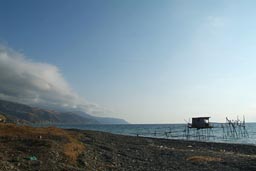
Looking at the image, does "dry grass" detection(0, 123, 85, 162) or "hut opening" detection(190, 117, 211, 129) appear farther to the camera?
"hut opening" detection(190, 117, 211, 129)

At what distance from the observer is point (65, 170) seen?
1816 centimetres

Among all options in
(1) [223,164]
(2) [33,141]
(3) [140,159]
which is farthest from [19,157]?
(1) [223,164]

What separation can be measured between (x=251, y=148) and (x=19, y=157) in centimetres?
4379

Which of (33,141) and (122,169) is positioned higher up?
(33,141)

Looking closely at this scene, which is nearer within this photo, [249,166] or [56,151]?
[56,151]

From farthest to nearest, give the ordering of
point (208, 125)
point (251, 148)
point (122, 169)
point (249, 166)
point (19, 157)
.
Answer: point (208, 125)
point (251, 148)
point (249, 166)
point (122, 169)
point (19, 157)

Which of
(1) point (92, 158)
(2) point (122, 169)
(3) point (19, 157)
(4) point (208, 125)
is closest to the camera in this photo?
(3) point (19, 157)

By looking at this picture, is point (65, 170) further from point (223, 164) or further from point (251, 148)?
point (251, 148)

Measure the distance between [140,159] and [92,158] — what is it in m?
4.99

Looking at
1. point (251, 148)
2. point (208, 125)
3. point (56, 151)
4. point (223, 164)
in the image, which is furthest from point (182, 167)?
point (208, 125)

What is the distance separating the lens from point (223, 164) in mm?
27750

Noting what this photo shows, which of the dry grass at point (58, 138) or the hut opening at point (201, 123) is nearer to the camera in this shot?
the dry grass at point (58, 138)

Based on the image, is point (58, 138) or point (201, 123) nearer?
point (58, 138)

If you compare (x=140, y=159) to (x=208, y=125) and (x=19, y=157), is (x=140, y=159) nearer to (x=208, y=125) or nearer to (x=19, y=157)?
(x=19, y=157)
